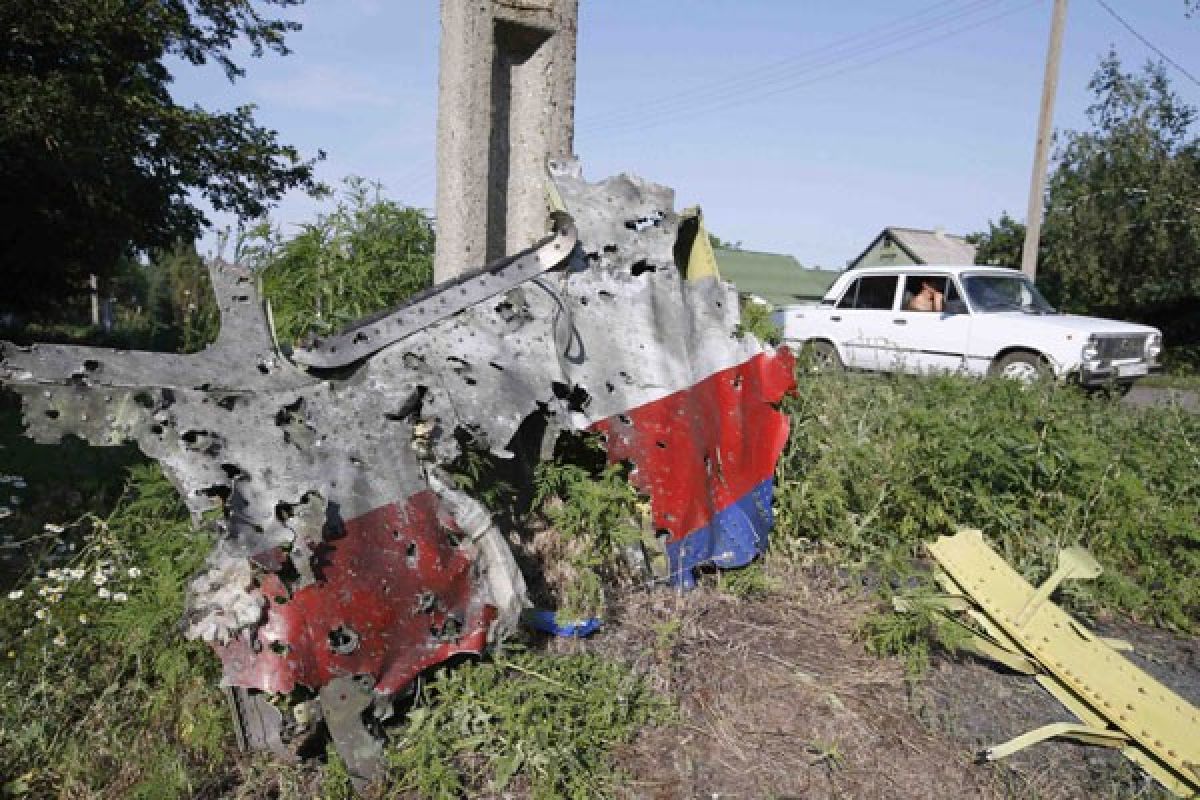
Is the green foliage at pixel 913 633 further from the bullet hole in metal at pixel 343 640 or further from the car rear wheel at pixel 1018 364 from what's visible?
the car rear wheel at pixel 1018 364

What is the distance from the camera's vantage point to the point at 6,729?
8.37ft

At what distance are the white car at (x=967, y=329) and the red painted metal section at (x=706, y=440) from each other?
5624mm

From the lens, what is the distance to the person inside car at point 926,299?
1143 centimetres

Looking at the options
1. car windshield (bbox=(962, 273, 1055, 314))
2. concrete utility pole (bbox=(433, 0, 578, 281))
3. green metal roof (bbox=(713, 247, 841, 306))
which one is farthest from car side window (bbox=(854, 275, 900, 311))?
green metal roof (bbox=(713, 247, 841, 306))

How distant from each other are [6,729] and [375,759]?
114cm

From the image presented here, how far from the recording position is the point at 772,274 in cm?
3241

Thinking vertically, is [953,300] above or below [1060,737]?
above

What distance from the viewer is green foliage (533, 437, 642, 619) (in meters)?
3.26

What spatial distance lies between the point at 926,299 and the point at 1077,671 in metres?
9.26

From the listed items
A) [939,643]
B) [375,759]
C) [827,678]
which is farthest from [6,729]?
[939,643]

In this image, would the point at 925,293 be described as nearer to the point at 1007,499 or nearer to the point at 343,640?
the point at 1007,499

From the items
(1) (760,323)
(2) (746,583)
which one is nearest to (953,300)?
(1) (760,323)

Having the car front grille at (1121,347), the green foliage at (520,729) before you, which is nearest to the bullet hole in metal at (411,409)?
the green foliage at (520,729)

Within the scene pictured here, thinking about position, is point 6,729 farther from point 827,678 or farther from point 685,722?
point 827,678
